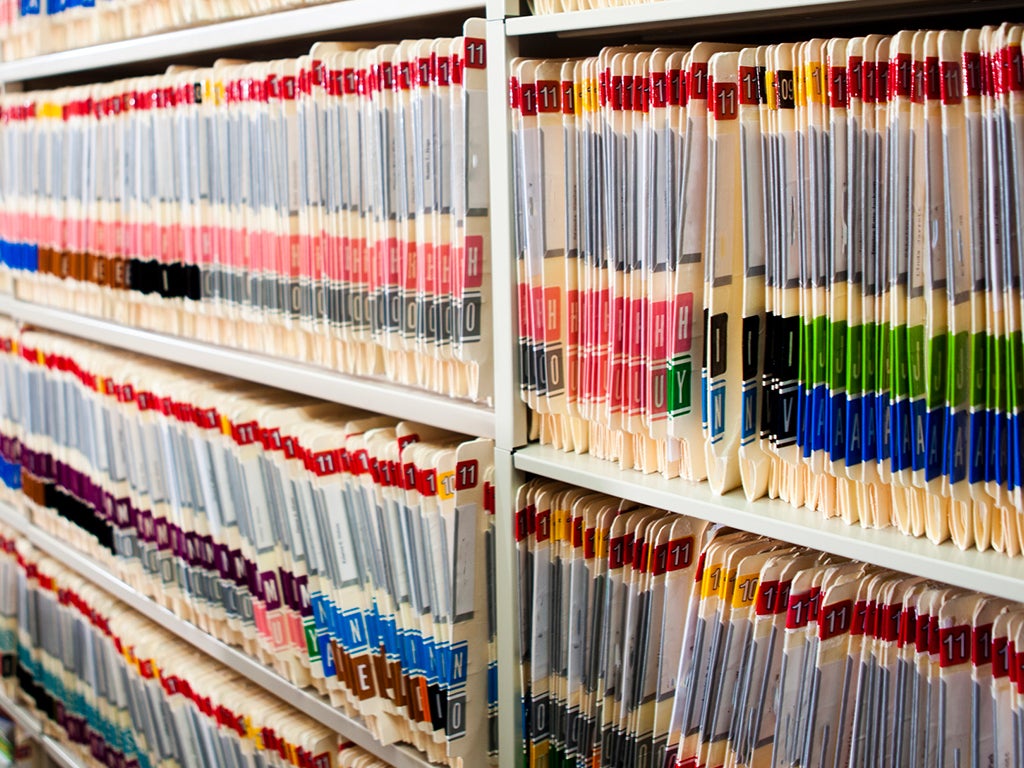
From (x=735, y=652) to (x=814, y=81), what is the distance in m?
0.55

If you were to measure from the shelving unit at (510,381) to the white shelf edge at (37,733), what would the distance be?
812 millimetres

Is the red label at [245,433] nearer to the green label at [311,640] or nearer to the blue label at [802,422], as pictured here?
the green label at [311,640]

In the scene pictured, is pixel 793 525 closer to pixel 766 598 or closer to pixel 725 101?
pixel 766 598

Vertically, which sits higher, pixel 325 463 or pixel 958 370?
pixel 958 370

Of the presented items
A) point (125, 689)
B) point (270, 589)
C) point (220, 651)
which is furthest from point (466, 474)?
point (125, 689)

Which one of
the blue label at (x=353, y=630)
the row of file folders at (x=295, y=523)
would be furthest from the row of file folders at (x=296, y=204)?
the blue label at (x=353, y=630)

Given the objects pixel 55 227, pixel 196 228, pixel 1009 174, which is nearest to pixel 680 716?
pixel 1009 174

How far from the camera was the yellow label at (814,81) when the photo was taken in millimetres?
850

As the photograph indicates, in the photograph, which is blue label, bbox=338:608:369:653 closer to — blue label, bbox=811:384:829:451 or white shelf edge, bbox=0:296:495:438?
white shelf edge, bbox=0:296:495:438

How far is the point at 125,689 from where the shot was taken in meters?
2.02

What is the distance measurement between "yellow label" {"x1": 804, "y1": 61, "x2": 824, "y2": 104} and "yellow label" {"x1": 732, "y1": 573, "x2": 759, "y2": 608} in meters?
0.45

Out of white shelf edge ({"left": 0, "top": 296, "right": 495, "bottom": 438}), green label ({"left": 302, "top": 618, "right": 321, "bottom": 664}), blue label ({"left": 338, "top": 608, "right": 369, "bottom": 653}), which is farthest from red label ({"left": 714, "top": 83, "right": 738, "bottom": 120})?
green label ({"left": 302, "top": 618, "right": 321, "bottom": 664})

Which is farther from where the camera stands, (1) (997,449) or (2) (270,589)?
(2) (270,589)

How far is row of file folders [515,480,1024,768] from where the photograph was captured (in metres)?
0.86
